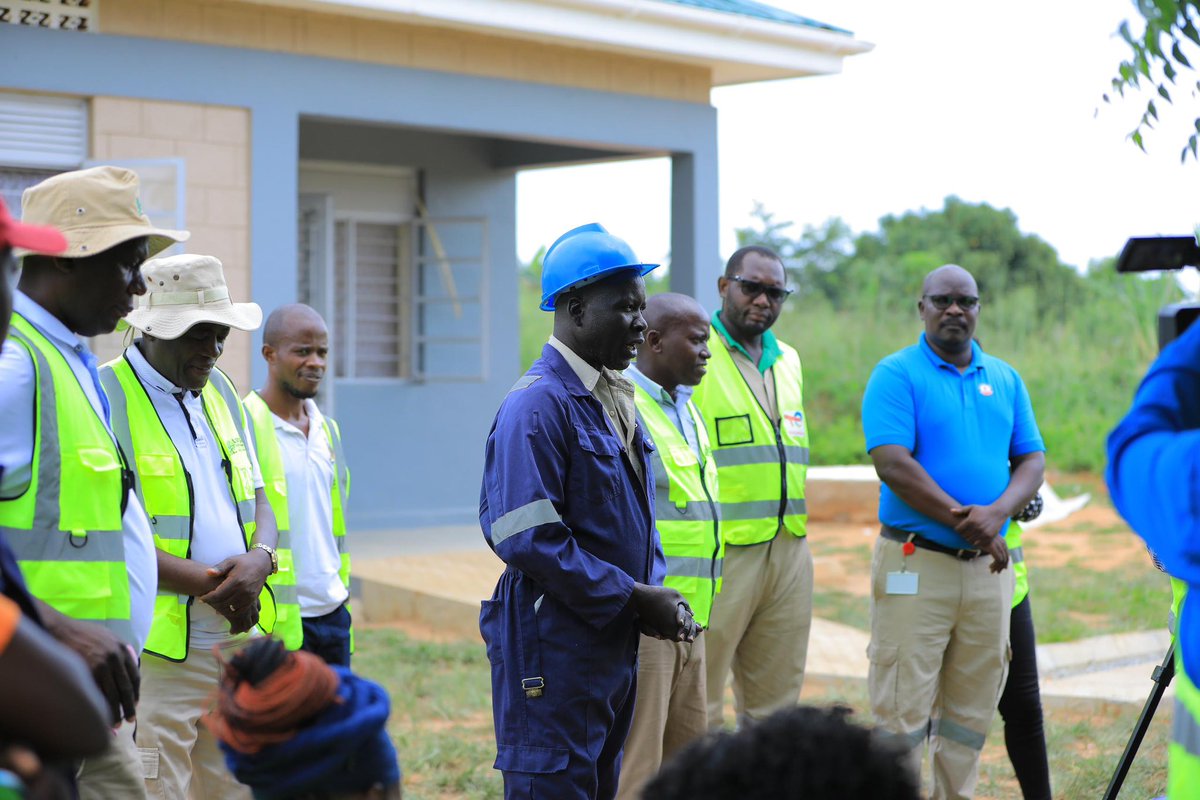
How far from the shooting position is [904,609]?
5914 millimetres

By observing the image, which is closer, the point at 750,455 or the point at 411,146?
the point at 750,455

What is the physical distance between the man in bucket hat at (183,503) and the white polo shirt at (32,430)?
0.63 m

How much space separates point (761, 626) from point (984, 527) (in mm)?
1070

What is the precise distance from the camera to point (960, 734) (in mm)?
5930

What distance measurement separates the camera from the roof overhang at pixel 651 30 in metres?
10.6

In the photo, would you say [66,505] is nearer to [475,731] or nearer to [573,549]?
[573,549]

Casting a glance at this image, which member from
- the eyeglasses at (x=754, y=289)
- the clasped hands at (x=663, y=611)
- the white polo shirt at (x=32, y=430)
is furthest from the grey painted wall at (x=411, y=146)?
the clasped hands at (x=663, y=611)

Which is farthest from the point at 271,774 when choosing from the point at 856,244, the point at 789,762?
the point at 856,244

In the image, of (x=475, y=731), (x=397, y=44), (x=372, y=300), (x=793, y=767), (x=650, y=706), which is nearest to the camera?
(x=793, y=767)

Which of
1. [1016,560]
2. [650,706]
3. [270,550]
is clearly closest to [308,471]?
[270,550]

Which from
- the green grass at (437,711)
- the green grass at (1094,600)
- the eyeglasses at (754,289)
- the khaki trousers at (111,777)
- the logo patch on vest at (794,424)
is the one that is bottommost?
the green grass at (1094,600)

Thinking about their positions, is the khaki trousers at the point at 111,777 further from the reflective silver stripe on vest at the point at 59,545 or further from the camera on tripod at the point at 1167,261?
the camera on tripod at the point at 1167,261

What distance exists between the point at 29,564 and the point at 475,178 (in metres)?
11.6

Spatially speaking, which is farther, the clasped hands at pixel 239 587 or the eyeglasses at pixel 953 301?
the eyeglasses at pixel 953 301
